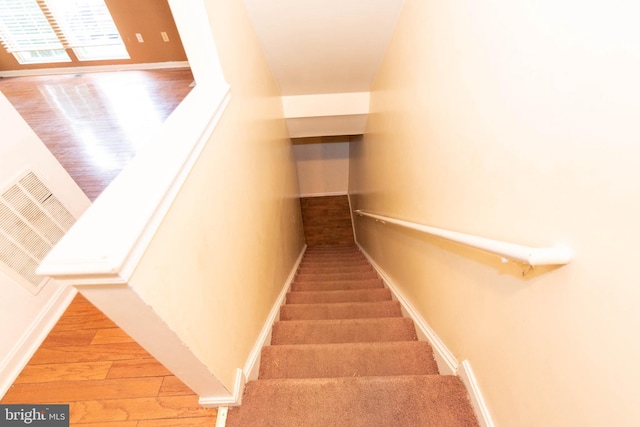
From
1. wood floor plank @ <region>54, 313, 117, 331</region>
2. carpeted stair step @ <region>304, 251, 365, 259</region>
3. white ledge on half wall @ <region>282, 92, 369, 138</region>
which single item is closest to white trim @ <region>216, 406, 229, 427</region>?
wood floor plank @ <region>54, 313, 117, 331</region>

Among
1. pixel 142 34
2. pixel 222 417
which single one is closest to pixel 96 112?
pixel 142 34

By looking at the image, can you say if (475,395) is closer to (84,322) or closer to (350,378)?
(350,378)

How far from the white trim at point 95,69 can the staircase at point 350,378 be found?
4.29 metres

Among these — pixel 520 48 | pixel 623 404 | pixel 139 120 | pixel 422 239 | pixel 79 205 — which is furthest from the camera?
pixel 139 120

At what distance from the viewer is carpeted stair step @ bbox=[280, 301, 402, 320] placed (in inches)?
76.9

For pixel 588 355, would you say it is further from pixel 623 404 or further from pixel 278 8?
pixel 278 8

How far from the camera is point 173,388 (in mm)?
1161

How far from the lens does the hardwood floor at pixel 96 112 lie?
2.33 m

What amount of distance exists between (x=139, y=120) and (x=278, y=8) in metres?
1.90

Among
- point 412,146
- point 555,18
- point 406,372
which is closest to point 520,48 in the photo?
point 555,18

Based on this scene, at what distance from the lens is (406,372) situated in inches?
53.2

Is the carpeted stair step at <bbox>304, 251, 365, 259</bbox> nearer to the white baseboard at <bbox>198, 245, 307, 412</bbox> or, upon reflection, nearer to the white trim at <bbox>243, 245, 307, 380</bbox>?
the white trim at <bbox>243, 245, 307, 380</bbox>

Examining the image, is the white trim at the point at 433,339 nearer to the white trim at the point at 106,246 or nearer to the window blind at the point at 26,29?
the white trim at the point at 106,246

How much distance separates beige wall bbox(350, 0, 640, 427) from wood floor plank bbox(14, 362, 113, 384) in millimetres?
1604
